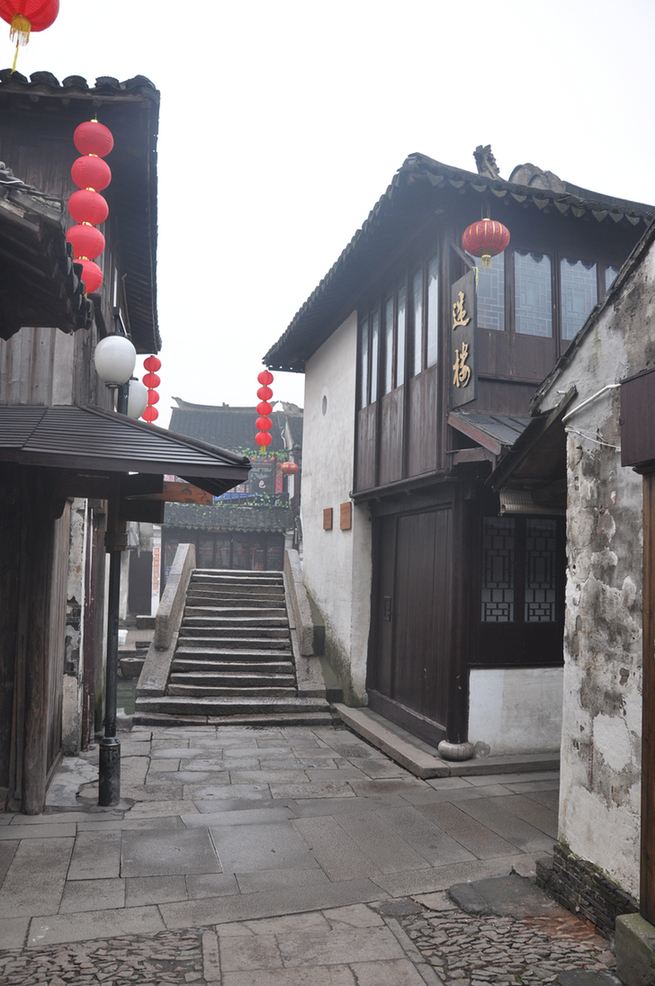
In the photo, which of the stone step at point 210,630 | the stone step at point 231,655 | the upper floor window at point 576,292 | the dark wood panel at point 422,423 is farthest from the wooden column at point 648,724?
the stone step at point 210,630

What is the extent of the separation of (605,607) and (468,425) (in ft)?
11.6

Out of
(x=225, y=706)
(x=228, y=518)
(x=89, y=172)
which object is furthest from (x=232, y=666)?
(x=228, y=518)

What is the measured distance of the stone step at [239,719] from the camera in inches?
388

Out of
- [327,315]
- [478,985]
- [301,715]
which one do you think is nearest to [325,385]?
[327,315]

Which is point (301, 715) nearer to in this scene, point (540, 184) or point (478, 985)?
point (478, 985)

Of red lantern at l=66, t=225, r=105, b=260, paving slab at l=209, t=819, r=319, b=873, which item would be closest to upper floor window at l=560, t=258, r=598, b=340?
red lantern at l=66, t=225, r=105, b=260

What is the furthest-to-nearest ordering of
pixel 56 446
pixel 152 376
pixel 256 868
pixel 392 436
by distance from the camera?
1. pixel 152 376
2. pixel 392 436
3. pixel 256 868
4. pixel 56 446

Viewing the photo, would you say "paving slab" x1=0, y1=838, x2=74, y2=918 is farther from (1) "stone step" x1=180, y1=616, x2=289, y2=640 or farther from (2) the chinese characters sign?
(1) "stone step" x1=180, y1=616, x2=289, y2=640

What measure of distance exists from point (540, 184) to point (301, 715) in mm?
8400

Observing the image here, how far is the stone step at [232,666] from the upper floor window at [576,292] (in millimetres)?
6716

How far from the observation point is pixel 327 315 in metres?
12.8

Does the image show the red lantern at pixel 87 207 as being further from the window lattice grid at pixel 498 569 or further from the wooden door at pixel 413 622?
the window lattice grid at pixel 498 569

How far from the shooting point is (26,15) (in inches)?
197

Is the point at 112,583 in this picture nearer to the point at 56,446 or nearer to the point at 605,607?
the point at 56,446
